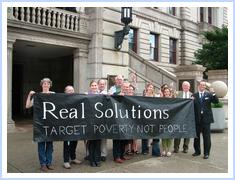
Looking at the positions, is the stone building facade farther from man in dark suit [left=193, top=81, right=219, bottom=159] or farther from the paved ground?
the paved ground

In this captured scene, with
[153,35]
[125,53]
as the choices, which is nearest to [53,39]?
[125,53]

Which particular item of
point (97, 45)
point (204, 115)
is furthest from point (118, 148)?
point (97, 45)

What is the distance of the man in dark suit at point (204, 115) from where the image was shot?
7684 mm

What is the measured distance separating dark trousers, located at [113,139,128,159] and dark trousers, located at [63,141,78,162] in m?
0.87

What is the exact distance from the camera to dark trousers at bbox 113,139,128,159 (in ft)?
23.5

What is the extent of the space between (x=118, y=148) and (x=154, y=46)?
20669 millimetres

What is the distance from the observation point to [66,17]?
13.5 m

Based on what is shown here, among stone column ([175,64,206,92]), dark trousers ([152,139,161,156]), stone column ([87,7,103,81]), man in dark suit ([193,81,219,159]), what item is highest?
stone column ([87,7,103,81])

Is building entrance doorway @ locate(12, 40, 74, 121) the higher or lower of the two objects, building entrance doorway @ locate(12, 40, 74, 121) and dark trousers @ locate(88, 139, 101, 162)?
the higher

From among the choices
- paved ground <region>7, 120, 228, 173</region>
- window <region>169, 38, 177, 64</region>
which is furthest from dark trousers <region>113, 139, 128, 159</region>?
window <region>169, 38, 177, 64</region>

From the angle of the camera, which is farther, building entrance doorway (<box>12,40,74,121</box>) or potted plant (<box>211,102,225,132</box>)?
building entrance doorway (<box>12,40,74,121</box>)

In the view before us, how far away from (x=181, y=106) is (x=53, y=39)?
6.75 m

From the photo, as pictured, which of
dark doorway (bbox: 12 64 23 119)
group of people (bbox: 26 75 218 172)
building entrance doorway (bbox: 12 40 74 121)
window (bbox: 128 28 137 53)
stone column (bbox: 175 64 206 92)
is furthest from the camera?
window (bbox: 128 28 137 53)

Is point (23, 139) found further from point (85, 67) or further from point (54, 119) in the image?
point (85, 67)
